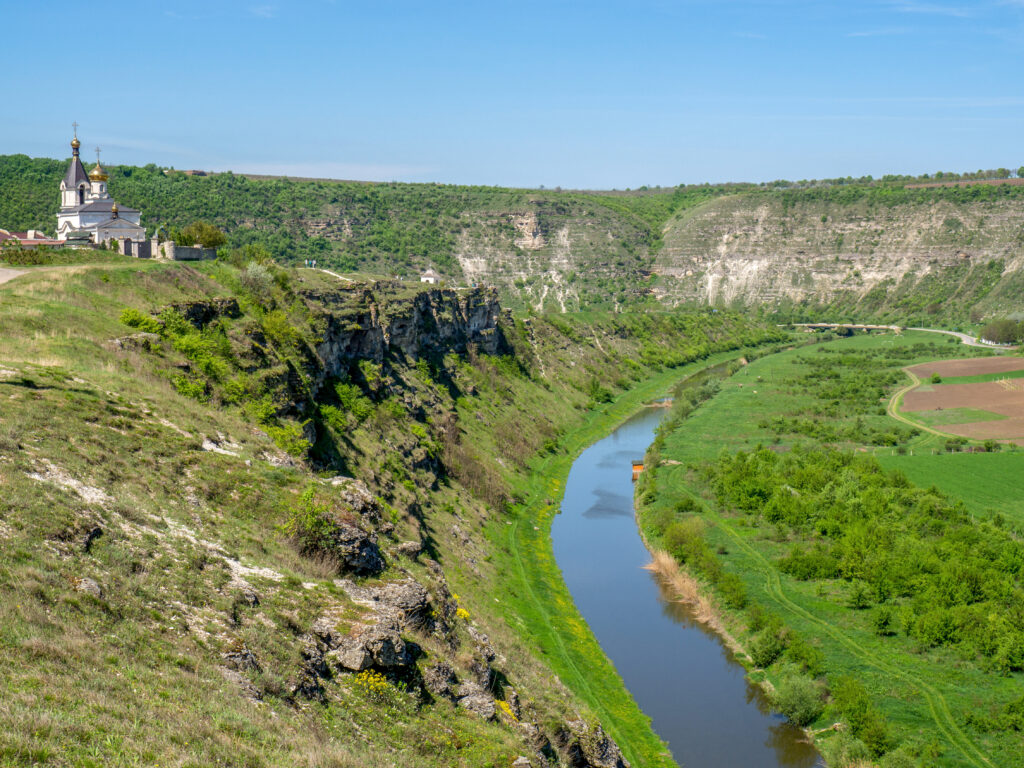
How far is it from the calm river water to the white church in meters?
34.4

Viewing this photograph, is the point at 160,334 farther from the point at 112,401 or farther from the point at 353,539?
the point at 353,539

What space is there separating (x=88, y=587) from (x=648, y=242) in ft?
610

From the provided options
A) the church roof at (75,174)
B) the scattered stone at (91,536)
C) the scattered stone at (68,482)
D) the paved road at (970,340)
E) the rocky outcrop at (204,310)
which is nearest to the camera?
the scattered stone at (91,536)

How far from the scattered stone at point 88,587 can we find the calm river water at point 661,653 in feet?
72.7

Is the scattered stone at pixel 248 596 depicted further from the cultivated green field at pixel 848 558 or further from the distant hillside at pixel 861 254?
the distant hillside at pixel 861 254

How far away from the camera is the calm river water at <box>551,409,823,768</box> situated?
33.5m

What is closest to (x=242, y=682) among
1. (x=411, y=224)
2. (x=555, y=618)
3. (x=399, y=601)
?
(x=399, y=601)

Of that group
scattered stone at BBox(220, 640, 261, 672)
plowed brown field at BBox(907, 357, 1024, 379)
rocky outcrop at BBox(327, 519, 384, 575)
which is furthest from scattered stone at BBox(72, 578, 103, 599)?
plowed brown field at BBox(907, 357, 1024, 379)

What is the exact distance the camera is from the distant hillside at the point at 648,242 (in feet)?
486

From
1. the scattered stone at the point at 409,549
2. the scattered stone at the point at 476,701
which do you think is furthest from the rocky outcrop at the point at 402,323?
the scattered stone at the point at 476,701

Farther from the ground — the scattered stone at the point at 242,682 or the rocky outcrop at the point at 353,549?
the scattered stone at the point at 242,682

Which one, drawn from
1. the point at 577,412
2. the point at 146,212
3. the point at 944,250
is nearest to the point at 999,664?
the point at 577,412

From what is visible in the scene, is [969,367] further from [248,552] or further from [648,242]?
[248,552]

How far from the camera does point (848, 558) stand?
1791 inches
